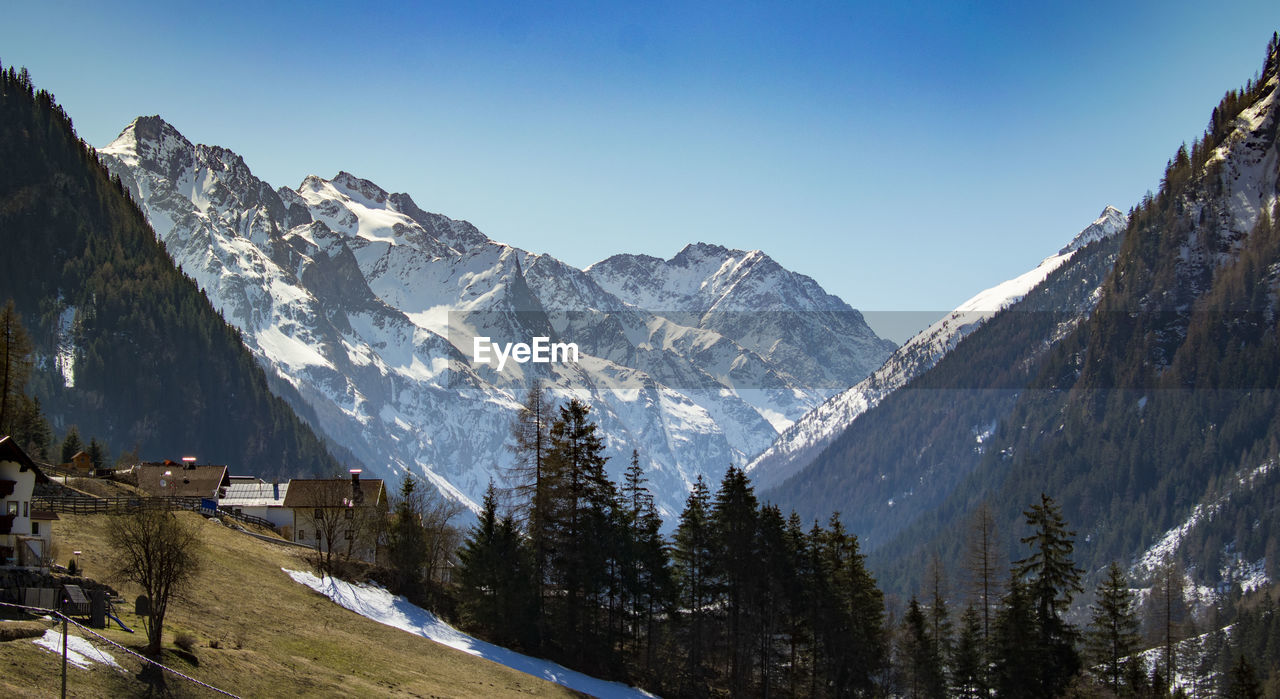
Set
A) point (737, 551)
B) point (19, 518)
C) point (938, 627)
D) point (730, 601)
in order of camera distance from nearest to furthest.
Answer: point (19, 518) → point (737, 551) → point (730, 601) → point (938, 627)

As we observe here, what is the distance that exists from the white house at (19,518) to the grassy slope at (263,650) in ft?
6.12

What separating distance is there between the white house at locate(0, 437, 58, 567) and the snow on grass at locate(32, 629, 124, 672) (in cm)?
1184

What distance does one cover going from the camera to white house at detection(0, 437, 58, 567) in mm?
50406

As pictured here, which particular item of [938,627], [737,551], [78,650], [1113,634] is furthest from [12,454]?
[1113,634]

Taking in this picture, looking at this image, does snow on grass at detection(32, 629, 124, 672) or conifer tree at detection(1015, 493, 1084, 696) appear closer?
snow on grass at detection(32, 629, 124, 672)

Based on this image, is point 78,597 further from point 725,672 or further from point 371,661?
point 725,672

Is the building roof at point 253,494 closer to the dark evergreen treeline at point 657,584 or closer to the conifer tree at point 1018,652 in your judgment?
the dark evergreen treeline at point 657,584

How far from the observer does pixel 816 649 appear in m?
79.2

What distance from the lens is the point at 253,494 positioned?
358ft

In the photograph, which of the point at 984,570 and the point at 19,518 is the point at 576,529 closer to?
the point at 984,570

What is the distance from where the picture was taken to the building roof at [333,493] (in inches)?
3413

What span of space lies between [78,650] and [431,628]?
29.7 m

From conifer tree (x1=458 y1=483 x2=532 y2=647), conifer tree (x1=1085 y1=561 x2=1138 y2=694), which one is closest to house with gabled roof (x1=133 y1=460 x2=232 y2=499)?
conifer tree (x1=458 y1=483 x2=532 y2=647)

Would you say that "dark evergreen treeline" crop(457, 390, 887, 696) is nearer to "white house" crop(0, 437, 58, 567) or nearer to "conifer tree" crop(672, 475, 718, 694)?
"conifer tree" crop(672, 475, 718, 694)
